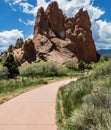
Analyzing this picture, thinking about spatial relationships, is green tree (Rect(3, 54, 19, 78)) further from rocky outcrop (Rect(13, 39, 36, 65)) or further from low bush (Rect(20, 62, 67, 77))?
rocky outcrop (Rect(13, 39, 36, 65))

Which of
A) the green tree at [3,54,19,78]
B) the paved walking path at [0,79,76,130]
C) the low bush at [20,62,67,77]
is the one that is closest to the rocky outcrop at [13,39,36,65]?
the low bush at [20,62,67,77]

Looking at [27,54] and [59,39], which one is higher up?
[59,39]

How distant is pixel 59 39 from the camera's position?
100812mm

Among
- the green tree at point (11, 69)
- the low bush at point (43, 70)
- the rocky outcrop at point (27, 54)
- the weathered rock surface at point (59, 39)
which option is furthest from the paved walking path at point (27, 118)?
the rocky outcrop at point (27, 54)

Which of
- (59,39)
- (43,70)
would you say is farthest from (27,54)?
(43,70)

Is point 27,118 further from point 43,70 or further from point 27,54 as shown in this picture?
point 27,54

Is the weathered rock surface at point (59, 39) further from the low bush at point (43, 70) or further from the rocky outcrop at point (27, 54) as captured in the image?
the low bush at point (43, 70)

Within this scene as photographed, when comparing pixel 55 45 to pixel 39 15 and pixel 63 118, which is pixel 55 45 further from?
pixel 63 118

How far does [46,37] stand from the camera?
327ft

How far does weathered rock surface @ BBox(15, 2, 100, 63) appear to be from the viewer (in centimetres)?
9662

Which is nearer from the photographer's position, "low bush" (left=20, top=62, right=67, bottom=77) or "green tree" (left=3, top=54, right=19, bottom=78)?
"green tree" (left=3, top=54, right=19, bottom=78)

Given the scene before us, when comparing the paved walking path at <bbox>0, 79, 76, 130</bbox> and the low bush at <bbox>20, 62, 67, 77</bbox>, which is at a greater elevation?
the low bush at <bbox>20, 62, 67, 77</bbox>

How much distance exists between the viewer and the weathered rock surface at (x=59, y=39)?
317 ft

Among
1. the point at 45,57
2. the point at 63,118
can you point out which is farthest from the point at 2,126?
the point at 45,57
